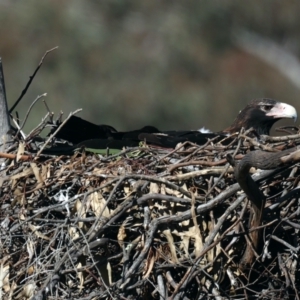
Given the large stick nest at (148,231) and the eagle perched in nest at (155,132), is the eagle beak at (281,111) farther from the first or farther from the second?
the large stick nest at (148,231)

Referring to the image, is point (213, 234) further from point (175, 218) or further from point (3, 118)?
point (3, 118)

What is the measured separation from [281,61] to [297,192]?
2216 cm

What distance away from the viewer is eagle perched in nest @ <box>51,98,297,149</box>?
18.4 ft

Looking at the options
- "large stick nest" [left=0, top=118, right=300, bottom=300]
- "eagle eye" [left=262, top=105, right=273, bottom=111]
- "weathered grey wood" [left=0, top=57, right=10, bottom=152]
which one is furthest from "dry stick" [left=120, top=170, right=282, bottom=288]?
"eagle eye" [left=262, top=105, right=273, bottom=111]

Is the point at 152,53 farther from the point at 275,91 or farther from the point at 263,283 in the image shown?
the point at 263,283

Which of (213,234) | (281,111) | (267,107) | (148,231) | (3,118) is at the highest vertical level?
(267,107)

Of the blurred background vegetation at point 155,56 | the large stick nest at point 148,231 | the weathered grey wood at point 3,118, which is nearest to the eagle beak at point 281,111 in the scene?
the large stick nest at point 148,231

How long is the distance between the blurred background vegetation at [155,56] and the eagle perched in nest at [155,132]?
14470 millimetres

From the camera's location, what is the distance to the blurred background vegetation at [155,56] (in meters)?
23.5

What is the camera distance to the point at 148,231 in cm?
480

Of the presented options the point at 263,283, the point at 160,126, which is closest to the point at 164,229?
the point at 263,283

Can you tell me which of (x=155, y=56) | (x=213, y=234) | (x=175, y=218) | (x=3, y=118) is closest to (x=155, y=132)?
(x=3, y=118)

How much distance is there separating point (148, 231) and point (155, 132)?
1.63 meters

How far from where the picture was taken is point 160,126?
23.1m
